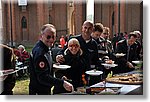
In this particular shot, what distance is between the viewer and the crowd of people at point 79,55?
3.38 metres

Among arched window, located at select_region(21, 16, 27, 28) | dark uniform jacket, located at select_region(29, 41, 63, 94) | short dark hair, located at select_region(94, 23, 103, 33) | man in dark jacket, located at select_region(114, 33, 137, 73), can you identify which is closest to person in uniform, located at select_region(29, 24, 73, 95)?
dark uniform jacket, located at select_region(29, 41, 63, 94)

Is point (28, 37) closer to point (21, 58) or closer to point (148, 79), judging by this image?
point (21, 58)

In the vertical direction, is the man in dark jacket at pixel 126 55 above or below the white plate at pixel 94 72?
above

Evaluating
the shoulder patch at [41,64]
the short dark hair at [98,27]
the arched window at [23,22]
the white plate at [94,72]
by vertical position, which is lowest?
the white plate at [94,72]

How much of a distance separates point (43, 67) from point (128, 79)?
2.86ft

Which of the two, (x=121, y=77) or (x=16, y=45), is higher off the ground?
(x=16, y=45)

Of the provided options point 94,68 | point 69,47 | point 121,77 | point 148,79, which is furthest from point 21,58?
point 148,79

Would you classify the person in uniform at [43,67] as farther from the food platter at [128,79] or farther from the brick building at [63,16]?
the food platter at [128,79]

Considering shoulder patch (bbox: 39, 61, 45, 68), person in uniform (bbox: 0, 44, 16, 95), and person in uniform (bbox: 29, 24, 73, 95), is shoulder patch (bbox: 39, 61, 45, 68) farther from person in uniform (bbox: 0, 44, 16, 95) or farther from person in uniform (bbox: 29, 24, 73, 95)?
person in uniform (bbox: 0, 44, 16, 95)

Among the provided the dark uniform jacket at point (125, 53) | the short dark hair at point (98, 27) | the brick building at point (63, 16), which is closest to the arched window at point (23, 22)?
the brick building at point (63, 16)

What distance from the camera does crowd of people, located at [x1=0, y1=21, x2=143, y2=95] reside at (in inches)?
133

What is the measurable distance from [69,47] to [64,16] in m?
0.32

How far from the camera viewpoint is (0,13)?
342cm

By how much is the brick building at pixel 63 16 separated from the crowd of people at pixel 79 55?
0.06 metres
